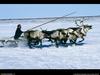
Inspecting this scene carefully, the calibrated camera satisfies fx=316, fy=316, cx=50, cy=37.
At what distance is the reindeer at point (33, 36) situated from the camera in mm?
3605

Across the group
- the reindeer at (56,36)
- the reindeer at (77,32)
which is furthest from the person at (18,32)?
A: the reindeer at (77,32)

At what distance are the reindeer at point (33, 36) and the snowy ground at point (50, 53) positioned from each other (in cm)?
6

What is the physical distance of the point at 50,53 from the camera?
3588mm

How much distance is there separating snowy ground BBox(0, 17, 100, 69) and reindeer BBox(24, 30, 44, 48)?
0.06 meters

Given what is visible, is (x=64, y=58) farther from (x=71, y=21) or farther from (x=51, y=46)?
(x=71, y=21)

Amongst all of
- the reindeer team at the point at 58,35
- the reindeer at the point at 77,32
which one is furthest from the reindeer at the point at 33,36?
the reindeer at the point at 77,32

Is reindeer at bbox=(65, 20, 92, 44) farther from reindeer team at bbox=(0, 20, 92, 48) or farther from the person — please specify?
the person

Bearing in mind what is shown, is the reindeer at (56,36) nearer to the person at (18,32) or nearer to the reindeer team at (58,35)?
the reindeer team at (58,35)

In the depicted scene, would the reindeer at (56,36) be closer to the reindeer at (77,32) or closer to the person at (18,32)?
the reindeer at (77,32)

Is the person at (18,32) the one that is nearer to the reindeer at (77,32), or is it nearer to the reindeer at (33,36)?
the reindeer at (33,36)

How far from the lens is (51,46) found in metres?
3.60

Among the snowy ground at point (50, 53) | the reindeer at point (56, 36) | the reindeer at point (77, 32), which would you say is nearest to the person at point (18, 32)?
the snowy ground at point (50, 53)

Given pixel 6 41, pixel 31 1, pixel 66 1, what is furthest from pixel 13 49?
→ pixel 66 1

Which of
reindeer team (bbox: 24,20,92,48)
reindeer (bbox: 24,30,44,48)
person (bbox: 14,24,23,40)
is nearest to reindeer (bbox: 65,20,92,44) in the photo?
reindeer team (bbox: 24,20,92,48)
